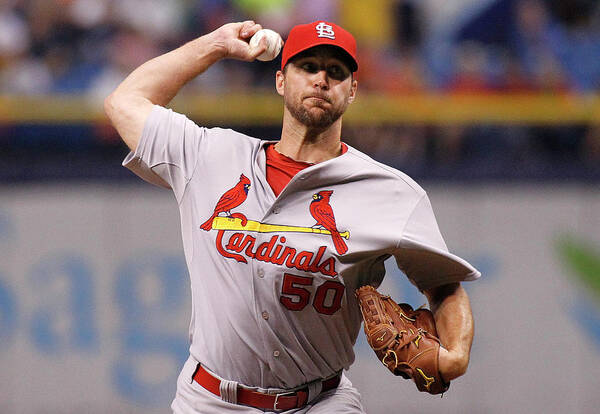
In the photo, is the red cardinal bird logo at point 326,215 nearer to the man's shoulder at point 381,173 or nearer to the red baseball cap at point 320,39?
the man's shoulder at point 381,173

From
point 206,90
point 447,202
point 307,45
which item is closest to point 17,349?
point 206,90

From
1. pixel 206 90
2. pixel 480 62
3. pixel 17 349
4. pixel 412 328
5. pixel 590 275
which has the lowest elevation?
pixel 17 349

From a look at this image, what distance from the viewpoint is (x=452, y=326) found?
3.29m

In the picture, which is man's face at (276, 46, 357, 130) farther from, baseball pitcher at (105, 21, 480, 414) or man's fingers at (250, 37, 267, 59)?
man's fingers at (250, 37, 267, 59)

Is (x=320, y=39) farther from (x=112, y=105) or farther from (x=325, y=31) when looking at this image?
(x=112, y=105)

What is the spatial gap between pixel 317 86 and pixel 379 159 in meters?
3.76

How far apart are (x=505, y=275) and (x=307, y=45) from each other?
4092mm

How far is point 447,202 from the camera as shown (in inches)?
278

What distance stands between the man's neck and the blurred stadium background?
3.57m

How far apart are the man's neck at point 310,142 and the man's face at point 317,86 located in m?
0.06

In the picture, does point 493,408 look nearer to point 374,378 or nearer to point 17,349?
point 374,378

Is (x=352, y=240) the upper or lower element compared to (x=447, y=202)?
lower

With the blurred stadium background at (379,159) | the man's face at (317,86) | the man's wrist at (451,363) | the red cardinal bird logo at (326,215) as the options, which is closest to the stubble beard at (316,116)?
the man's face at (317,86)

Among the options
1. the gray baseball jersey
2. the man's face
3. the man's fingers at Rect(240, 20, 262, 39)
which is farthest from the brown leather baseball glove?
the man's fingers at Rect(240, 20, 262, 39)
